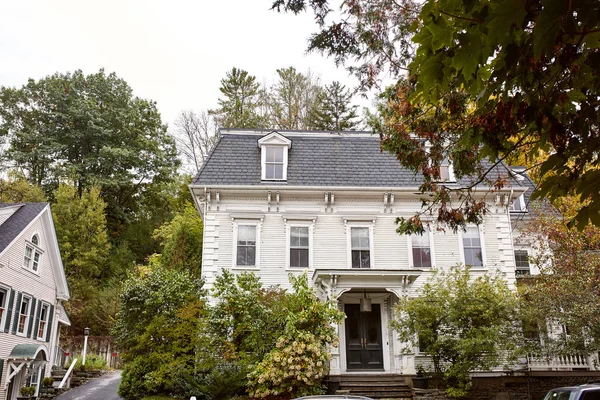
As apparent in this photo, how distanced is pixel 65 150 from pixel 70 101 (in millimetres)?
3804

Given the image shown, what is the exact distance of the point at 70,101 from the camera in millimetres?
41219

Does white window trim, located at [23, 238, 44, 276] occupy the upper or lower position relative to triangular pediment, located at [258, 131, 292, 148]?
lower

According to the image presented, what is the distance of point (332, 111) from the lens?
39000 millimetres

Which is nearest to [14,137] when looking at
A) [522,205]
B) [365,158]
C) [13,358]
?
[13,358]

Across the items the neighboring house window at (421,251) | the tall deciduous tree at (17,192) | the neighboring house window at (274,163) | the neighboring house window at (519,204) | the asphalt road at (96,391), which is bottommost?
the asphalt road at (96,391)

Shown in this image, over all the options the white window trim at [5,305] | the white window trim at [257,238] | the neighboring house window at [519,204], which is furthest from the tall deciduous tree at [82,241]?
the neighboring house window at [519,204]

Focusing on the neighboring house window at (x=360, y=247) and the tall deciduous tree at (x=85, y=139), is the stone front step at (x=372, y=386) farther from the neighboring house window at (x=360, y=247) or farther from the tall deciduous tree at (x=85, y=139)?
the tall deciduous tree at (x=85, y=139)

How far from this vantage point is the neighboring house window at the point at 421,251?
2057cm

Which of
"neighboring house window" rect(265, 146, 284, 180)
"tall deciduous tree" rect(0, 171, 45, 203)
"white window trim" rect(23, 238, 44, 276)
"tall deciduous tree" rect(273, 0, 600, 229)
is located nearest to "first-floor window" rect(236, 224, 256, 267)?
"neighboring house window" rect(265, 146, 284, 180)

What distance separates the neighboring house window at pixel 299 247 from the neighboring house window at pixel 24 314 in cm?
1159

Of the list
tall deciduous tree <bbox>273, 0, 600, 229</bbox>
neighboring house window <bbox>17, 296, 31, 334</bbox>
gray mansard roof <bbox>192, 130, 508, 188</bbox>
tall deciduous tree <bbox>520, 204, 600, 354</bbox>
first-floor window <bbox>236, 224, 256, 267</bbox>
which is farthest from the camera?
neighboring house window <bbox>17, 296, 31, 334</bbox>

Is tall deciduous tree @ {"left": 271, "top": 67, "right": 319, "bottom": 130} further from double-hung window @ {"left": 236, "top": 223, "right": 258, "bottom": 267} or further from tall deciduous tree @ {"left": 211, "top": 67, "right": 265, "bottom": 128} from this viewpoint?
double-hung window @ {"left": 236, "top": 223, "right": 258, "bottom": 267}

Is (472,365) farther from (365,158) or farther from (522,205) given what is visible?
(522,205)

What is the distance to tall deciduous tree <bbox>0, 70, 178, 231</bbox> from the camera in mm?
40094
